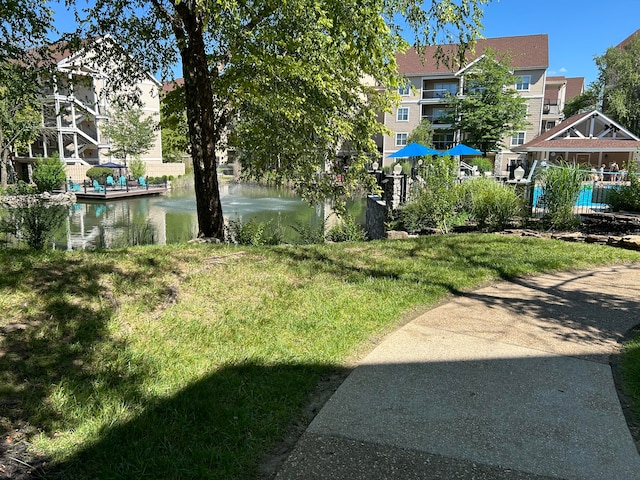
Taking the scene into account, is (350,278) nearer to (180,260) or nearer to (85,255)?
(180,260)

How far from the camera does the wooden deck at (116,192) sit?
31078 millimetres

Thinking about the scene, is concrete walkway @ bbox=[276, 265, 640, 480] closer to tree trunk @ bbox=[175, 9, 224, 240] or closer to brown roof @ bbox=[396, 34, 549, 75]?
tree trunk @ bbox=[175, 9, 224, 240]

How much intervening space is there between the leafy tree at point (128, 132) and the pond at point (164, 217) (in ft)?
36.0

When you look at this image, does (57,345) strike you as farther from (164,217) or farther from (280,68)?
(164,217)

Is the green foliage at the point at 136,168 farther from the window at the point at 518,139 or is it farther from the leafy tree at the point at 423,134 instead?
the window at the point at 518,139

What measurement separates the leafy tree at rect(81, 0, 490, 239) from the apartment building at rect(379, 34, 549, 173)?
114ft

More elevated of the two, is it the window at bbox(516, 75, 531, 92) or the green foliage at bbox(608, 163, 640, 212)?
the window at bbox(516, 75, 531, 92)

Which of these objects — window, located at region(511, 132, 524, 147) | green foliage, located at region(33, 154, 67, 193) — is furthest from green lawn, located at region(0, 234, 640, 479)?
window, located at region(511, 132, 524, 147)

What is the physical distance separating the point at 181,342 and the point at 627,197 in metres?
11.7

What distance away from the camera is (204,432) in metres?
2.80

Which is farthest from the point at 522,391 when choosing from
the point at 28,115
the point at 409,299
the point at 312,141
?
the point at 28,115

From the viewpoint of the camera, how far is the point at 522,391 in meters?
3.41

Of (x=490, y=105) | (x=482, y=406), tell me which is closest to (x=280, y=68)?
(x=482, y=406)

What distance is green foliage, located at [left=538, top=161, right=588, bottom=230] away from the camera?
34.0 feet
